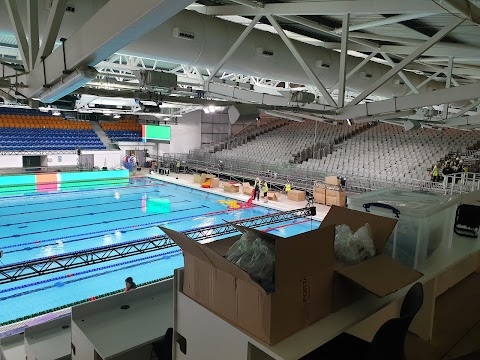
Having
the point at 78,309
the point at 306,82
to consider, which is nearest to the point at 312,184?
the point at 306,82

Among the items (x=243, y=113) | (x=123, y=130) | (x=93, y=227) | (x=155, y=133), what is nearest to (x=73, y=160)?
(x=155, y=133)

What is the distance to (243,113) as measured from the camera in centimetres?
386

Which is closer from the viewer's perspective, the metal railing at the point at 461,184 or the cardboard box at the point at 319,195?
the metal railing at the point at 461,184

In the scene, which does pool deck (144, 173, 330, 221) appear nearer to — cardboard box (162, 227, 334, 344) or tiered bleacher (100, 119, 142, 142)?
tiered bleacher (100, 119, 142, 142)

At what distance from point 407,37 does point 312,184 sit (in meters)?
11.8

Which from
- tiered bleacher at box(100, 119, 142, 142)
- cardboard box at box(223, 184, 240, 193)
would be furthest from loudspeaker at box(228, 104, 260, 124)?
tiered bleacher at box(100, 119, 142, 142)

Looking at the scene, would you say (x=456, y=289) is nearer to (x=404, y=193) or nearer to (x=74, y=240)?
(x=404, y=193)

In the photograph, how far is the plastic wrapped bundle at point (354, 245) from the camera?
1944mm

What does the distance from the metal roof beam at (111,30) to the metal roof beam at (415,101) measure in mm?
4138

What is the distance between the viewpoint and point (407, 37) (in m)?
5.29

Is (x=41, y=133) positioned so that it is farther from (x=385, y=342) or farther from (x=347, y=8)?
(x=385, y=342)

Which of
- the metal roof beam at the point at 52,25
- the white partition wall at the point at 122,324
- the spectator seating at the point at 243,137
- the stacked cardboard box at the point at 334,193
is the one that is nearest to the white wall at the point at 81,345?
the white partition wall at the point at 122,324

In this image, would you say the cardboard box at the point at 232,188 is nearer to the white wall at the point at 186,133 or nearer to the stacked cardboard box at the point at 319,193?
the stacked cardboard box at the point at 319,193

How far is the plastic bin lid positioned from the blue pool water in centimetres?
649
